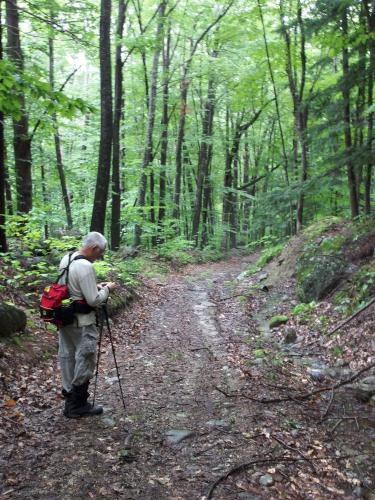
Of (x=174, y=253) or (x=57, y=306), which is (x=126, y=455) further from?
(x=174, y=253)

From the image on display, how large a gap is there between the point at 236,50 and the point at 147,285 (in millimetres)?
15772

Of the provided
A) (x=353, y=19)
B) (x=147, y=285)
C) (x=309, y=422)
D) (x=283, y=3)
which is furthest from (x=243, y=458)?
(x=283, y=3)

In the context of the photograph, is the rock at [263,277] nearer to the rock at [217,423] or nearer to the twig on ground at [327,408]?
the twig on ground at [327,408]

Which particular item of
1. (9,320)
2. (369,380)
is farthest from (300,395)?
(9,320)

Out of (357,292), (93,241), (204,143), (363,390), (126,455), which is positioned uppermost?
(204,143)

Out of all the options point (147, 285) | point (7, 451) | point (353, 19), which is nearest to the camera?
point (7, 451)

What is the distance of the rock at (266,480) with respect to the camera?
3.94m

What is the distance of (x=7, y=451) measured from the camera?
14.0 ft

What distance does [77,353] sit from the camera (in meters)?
4.93

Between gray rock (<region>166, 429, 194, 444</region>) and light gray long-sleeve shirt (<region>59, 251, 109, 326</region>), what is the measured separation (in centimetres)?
161

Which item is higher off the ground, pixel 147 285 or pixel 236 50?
pixel 236 50

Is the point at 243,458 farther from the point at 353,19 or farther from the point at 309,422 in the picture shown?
the point at 353,19

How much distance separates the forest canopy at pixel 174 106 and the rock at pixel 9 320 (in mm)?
2583

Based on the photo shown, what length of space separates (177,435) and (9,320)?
3.43m
